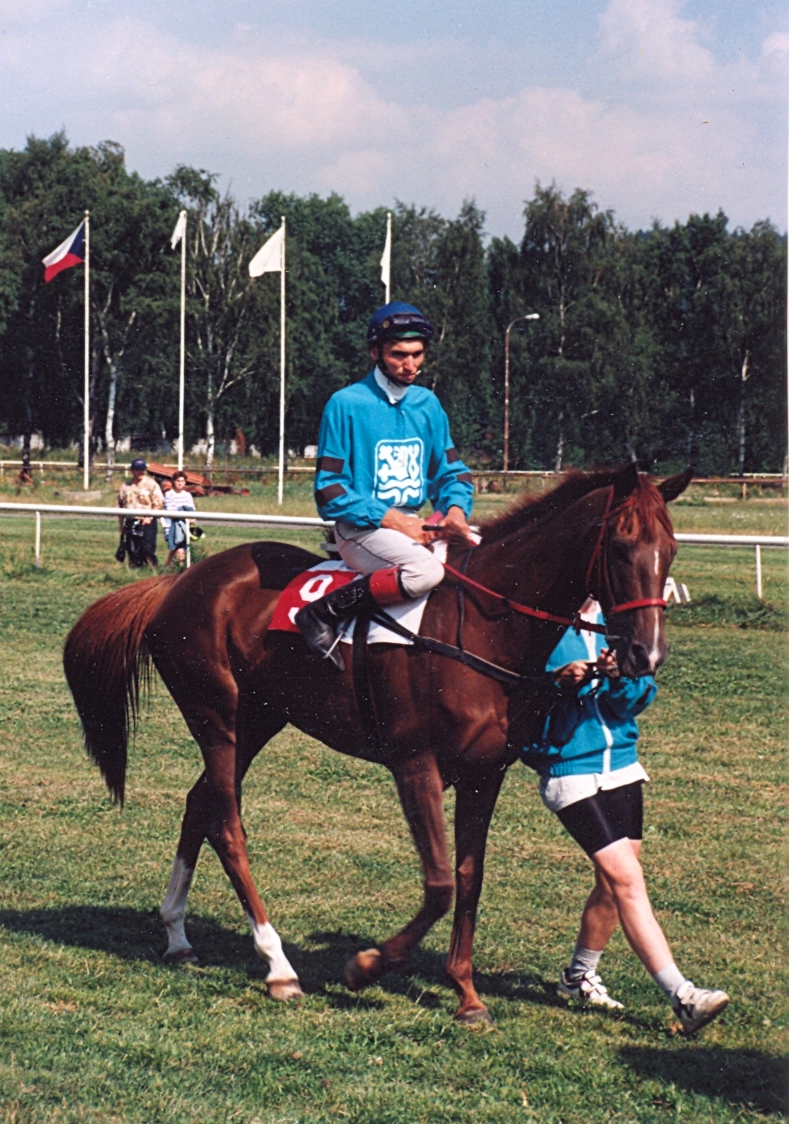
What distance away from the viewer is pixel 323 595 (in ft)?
15.1

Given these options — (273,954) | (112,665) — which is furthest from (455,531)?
(112,665)

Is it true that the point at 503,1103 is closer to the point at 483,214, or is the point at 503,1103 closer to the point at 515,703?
the point at 515,703

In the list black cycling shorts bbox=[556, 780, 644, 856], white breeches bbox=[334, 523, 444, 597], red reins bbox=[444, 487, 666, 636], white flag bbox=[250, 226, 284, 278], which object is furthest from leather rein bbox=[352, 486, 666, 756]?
white flag bbox=[250, 226, 284, 278]

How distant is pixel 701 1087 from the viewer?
3867mm

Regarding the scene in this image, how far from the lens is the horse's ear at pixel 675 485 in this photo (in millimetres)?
4055

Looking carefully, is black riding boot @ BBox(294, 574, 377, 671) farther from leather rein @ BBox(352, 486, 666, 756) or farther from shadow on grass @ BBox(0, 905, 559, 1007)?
shadow on grass @ BBox(0, 905, 559, 1007)

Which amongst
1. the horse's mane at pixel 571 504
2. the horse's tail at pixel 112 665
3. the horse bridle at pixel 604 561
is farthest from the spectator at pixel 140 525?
the horse bridle at pixel 604 561

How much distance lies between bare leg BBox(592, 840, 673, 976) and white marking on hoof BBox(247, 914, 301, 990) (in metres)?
1.19

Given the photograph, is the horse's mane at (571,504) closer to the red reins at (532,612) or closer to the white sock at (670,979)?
the red reins at (532,612)

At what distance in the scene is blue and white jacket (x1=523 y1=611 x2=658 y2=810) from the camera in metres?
4.29

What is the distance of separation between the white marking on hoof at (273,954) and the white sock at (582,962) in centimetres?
97

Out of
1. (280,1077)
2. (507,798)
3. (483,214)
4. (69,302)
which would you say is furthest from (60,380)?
(280,1077)

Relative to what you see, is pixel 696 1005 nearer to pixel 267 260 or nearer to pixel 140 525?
pixel 140 525

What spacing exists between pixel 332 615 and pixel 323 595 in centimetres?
13
